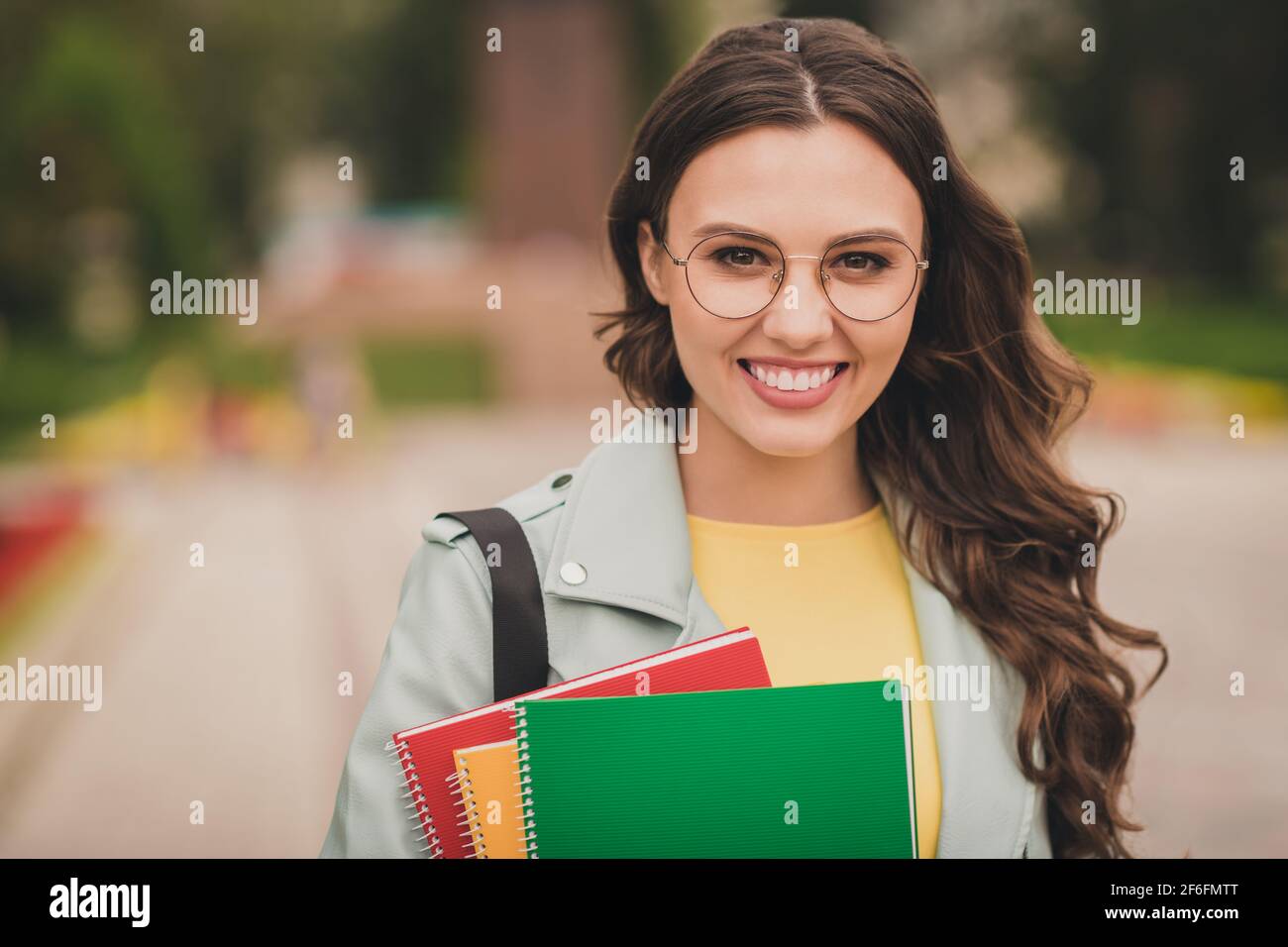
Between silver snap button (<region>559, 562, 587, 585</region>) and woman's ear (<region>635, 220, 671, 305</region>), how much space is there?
0.43 meters

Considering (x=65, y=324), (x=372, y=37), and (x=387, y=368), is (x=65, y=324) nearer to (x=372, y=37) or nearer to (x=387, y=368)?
(x=387, y=368)

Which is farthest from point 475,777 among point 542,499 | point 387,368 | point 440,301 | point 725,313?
point 440,301

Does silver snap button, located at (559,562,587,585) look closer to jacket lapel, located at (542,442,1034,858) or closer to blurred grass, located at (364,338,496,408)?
jacket lapel, located at (542,442,1034,858)

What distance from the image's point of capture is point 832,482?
2.18 metres

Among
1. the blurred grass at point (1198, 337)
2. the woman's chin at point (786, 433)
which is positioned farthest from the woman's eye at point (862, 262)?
the blurred grass at point (1198, 337)

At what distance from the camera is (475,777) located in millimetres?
1707

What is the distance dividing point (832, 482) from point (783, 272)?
1.51 feet

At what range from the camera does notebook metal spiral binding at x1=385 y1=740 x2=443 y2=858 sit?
1756mm

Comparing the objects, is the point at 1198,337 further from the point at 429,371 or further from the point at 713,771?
the point at 713,771

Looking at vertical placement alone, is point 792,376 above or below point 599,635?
above

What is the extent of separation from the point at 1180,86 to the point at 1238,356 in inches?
314

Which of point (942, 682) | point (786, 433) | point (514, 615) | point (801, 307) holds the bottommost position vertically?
point (942, 682)
